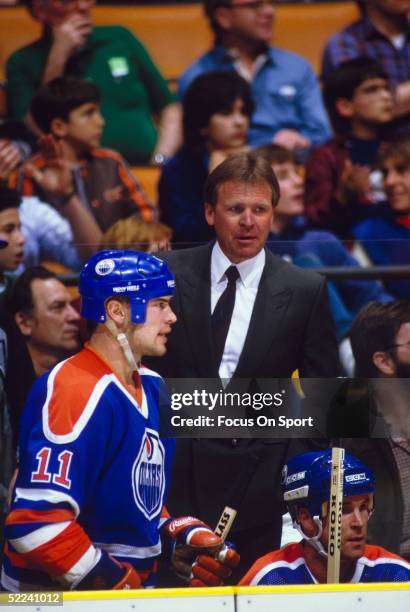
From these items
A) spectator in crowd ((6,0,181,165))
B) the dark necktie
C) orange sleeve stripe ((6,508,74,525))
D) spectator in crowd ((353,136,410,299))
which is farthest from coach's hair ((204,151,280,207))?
spectator in crowd ((6,0,181,165))

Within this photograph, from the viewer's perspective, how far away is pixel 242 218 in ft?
10.5

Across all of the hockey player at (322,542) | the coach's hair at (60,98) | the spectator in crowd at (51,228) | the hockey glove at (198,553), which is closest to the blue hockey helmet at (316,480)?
the hockey player at (322,542)

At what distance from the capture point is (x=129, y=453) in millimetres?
2861

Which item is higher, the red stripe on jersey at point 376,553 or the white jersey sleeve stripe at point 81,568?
the red stripe on jersey at point 376,553

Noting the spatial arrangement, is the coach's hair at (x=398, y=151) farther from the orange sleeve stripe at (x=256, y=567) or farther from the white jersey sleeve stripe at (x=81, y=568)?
the white jersey sleeve stripe at (x=81, y=568)

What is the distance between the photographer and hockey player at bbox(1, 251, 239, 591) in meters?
2.74

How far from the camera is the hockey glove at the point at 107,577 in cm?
279

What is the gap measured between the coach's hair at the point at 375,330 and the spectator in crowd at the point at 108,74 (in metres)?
1.94

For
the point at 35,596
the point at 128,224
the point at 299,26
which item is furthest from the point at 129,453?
the point at 299,26

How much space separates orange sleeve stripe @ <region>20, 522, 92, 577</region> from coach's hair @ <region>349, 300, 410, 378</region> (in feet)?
3.17

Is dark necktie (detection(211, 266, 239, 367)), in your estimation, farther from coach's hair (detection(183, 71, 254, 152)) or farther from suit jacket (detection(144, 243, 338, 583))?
coach's hair (detection(183, 71, 254, 152))

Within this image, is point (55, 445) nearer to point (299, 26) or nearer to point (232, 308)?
point (232, 308)

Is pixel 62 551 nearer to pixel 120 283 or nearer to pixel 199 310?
pixel 120 283

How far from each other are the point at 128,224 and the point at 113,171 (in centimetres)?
92
